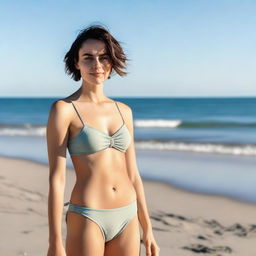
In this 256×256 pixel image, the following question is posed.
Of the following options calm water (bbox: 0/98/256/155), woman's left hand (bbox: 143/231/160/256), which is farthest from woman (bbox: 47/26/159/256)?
calm water (bbox: 0/98/256/155)

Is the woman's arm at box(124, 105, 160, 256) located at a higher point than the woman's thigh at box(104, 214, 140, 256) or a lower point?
higher

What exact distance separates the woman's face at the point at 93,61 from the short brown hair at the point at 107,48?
2 cm

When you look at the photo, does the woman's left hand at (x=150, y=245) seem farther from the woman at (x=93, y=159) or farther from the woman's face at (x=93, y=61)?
the woman's face at (x=93, y=61)

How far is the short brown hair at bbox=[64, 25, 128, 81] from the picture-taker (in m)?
2.24

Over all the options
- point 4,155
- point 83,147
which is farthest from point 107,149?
point 4,155

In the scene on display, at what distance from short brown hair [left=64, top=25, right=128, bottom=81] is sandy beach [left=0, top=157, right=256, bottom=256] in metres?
3.14

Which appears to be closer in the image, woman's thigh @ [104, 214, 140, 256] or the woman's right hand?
the woman's right hand

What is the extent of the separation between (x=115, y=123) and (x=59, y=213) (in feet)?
1.77

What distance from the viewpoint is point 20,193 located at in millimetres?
7922

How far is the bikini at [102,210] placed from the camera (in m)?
2.16

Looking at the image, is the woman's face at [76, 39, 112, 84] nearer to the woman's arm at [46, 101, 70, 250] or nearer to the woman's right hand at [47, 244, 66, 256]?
the woman's arm at [46, 101, 70, 250]

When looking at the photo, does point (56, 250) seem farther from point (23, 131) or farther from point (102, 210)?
point (23, 131)

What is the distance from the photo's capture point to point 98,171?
2197 mm

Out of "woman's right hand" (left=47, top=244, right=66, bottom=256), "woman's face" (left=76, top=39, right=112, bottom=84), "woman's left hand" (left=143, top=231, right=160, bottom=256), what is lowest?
"woman's left hand" (left=143, top=231, right=160, bottom=256)
